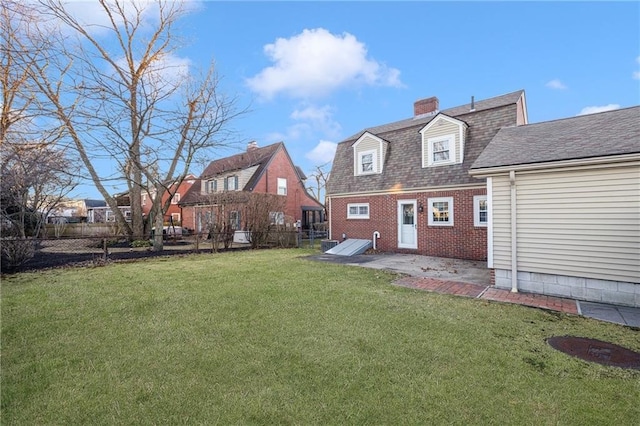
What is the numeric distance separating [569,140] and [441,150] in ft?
18.4

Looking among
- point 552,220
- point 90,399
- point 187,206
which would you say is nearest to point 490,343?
point 552,220

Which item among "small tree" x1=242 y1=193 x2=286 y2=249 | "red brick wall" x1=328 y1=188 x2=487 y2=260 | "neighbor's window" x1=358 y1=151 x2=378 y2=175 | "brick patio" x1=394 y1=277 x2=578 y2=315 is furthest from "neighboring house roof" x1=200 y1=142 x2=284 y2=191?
"brick patio" x1=394 y1=277 x2=578 y2=315

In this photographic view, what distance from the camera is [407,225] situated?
12.9 meters

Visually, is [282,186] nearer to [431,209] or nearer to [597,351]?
[431,209]

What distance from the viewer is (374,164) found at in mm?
14289

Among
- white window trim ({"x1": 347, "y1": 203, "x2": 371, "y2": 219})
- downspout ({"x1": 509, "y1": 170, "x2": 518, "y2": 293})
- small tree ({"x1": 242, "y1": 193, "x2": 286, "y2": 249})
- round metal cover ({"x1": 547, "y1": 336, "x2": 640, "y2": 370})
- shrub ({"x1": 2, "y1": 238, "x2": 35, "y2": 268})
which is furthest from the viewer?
small tree ({"x1": 242, "y1": 193, "x2": 286, "y2": 249})

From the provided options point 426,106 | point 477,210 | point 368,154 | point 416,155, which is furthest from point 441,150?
point 426,106

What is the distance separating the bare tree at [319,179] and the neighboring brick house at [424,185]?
20186 millimetres

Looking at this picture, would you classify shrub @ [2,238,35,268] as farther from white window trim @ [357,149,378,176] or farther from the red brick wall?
white window trim @ [357,149,378,176]

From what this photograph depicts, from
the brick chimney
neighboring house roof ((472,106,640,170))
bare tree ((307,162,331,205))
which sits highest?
the brick chimney

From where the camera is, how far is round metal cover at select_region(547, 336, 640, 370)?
11.4ft

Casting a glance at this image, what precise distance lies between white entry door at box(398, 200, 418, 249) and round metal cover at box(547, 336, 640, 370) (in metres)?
8.45

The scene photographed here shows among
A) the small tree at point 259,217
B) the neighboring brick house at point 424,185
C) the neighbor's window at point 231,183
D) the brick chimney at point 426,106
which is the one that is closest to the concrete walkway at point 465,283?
the neighboring brick house at point 424,185

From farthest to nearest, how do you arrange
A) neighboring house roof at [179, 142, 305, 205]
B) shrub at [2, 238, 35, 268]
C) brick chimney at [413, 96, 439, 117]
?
neighboring house roof at [179, 142, 305, 205], brick chimney at [413, 96, 439, 117], shrub at [2, 238, 35, 268]
